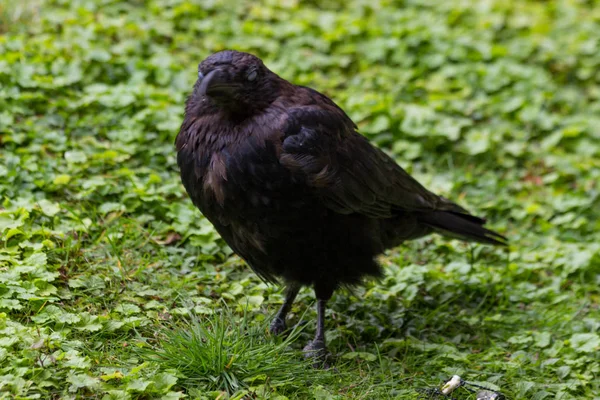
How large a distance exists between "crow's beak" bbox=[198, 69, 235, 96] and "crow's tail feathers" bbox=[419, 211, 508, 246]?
178cm

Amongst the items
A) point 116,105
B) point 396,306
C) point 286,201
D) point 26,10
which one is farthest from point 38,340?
point 26,10

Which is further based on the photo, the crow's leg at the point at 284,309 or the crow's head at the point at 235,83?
the crow's leg at the point at 284,309

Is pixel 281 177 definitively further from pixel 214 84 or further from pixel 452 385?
pixel 452 385

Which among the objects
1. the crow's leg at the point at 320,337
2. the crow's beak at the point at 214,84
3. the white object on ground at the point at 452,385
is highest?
the crow's beak at the point at 214,84

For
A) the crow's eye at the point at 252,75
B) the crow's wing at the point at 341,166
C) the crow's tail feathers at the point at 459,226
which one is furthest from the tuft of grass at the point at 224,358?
the crow's tail feathers at the point at 459,226

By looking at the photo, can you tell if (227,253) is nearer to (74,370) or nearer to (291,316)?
(291,316)

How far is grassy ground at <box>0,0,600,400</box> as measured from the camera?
3879mm

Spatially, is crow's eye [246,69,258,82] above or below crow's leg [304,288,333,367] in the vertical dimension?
above

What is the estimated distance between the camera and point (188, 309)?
4.16 metres

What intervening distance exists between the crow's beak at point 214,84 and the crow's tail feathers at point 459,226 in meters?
1.78

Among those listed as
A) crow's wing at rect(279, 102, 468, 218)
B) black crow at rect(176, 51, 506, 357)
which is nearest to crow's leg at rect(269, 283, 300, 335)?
black crow at rect(176, 51, 506, 357)

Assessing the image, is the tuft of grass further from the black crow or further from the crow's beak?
the crow's beak

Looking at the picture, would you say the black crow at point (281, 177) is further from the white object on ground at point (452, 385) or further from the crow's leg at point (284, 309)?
the white object on ground at point (452, 385)

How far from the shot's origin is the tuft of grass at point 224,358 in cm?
371
